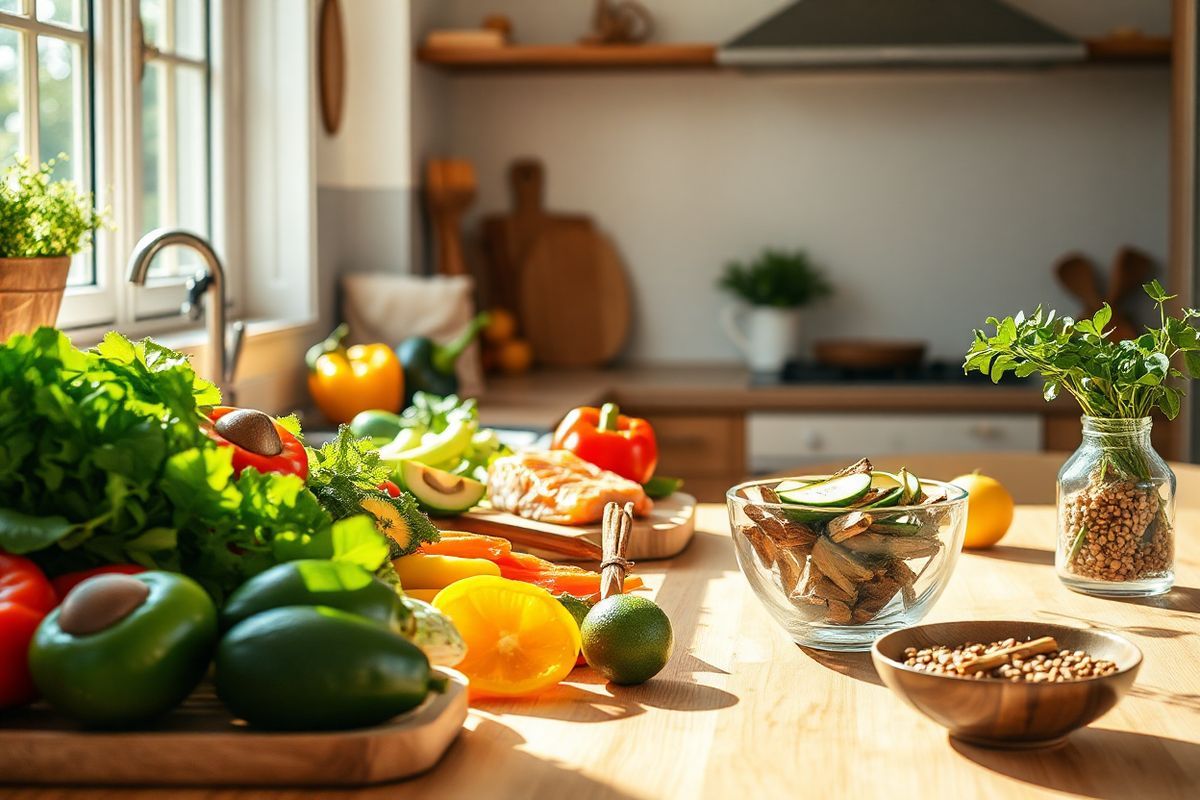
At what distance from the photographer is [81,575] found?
89 cm

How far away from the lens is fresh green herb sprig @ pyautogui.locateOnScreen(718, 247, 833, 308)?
3781 mm

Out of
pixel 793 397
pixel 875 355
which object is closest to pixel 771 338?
pixel 875 355

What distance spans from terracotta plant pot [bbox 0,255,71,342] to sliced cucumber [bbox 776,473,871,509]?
81cm

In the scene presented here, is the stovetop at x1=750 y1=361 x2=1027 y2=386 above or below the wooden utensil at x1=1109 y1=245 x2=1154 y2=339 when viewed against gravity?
below

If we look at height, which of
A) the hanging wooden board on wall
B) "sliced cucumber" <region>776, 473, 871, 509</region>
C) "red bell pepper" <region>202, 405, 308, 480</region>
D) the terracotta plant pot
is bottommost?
"sliced cucumber" <region>776, 473, 871, 509</region>

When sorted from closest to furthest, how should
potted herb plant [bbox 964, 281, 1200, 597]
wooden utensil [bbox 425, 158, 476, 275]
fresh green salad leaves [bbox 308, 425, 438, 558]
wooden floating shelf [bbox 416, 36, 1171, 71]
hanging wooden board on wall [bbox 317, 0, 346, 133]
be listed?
1. fresh green salad leaves [bbox 308, 425, 438, 558]
2. potted herb plant [bbox 964, 281, 1200, 597]
3. hanging wooden board on wall [bbox 317, 0, 346, 133]
4. wooden floating shelf [bbox 416, 36, 1171, 71]
5. wooden utensil [bbox 425, 158, 476, 275]

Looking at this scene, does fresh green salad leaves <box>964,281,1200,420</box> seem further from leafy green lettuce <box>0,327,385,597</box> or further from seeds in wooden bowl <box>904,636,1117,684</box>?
leafy green lettuce <box>0,327,385,597</box>

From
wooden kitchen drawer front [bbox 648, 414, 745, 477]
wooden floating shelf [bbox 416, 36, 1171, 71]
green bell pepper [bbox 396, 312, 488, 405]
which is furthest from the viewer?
wooden floating shelf [bbox 416, 36, 1171, 71]

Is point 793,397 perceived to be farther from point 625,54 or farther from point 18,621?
point 18,621

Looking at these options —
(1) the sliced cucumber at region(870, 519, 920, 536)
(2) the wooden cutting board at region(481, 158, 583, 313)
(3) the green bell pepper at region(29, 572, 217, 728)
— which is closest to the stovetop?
(2) the wooden cutting board at region(481, 158, 583, 313)

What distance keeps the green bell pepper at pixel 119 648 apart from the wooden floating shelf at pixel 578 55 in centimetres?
292

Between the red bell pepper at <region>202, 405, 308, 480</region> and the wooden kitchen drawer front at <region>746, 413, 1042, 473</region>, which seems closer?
the red bell pepper at <region>202, 405, 308, 480</region>

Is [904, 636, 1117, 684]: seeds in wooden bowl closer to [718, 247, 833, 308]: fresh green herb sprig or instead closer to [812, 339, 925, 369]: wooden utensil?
[812, 339, 925, 369]: wooden utensil

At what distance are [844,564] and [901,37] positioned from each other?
258 cm
